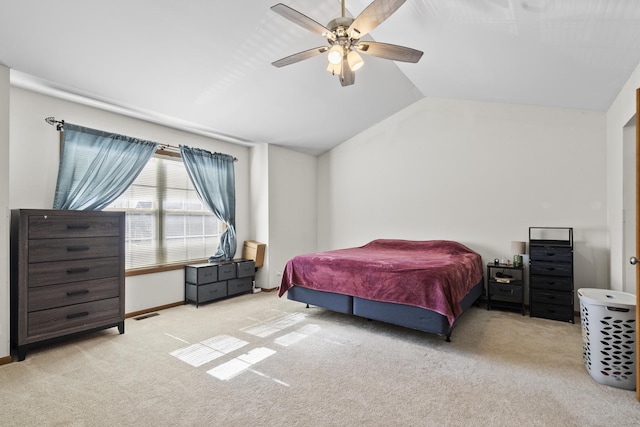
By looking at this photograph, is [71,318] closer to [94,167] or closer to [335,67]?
[94,167]

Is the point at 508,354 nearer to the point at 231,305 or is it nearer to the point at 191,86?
the point at 231,305

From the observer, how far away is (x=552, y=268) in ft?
11.9

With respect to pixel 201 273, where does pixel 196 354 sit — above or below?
below

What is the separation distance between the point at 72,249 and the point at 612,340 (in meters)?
4.53

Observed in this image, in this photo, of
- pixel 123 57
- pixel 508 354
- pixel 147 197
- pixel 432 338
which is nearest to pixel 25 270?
pixel 147 197

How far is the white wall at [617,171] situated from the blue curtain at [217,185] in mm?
4783

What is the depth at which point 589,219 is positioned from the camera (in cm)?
378

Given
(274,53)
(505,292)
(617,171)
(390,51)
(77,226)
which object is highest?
(274,53)

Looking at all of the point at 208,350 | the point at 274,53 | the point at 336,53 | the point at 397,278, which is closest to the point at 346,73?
the point at 336,53

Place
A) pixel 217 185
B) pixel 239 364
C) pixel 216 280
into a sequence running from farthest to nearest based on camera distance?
pixel 217 185
pixel 216 280
pixel 239 364

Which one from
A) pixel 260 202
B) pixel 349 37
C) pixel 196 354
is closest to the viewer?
pixel 349 37

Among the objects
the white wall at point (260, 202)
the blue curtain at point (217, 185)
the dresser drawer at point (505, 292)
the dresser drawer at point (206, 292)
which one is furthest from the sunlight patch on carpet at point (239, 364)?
the dresser drawer at point (505, 292)

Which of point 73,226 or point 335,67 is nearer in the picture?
point 335,67

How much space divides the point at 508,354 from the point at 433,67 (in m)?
3.09
